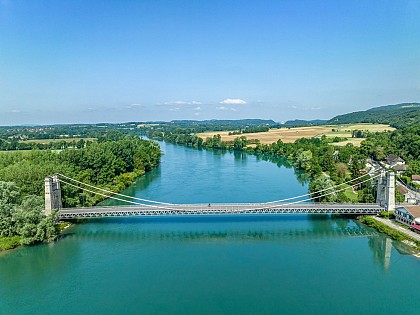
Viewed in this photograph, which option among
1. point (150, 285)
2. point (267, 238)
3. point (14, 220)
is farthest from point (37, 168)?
point (267, 238)

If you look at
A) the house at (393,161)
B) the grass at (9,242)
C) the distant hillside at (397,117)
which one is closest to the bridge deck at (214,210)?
the grass at (9,242)

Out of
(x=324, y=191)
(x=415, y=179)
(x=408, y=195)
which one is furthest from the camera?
(x=415, y=179)

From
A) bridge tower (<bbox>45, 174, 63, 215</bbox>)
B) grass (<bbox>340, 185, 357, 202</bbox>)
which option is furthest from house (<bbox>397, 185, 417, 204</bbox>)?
bridge tower (<bbox>45, 174, 63, 215</bbox>)

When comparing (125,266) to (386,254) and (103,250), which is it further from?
(386,254)

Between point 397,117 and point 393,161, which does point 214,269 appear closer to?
point 393,161

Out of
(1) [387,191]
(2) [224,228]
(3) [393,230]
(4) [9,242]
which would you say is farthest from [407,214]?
(4) [9,242]

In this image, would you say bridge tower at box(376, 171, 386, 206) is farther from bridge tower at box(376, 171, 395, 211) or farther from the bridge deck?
the bridge deck
